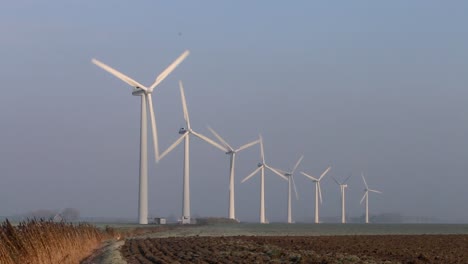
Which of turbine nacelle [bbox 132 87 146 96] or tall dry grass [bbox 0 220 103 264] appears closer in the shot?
tall dry grass [bbox 0 220 103 264]

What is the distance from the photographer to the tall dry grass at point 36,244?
23391 mm

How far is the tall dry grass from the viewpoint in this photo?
23391mm

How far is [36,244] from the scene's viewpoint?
1040 inches

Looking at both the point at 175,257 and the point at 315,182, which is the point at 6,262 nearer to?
the point at 175,257

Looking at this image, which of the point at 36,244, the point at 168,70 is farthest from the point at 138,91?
the point at 36,244

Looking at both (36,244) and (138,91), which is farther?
(138,91)

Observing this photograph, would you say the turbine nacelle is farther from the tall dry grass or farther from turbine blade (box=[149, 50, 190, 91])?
the tall dry grass

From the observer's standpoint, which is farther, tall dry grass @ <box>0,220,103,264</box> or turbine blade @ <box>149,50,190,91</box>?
turbine blade @ <box>149,50,190,91</box>

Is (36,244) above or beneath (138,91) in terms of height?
beneath

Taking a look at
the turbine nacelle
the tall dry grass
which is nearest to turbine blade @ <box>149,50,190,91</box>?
the turbine nacelle

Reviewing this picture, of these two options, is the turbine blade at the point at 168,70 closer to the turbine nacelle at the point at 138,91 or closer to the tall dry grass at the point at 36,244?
the turbine nacelle at the point at 138,91

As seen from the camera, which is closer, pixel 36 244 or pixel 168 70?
pixel 36 244

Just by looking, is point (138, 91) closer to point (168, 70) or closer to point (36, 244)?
point (168, 70)

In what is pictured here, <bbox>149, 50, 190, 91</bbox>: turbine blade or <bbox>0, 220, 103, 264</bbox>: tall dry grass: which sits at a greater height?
<bbox>149, 50, 190, 91</bbox>: turbine blade
